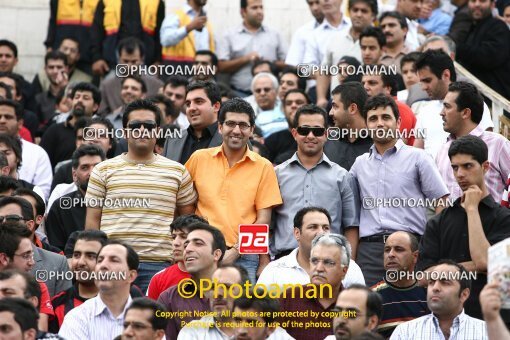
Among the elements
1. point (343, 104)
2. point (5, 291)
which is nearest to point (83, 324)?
point (5, 291)

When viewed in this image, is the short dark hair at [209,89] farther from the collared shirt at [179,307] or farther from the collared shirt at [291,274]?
the collared shirt at [179,307]

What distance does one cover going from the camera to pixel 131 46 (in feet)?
64.6

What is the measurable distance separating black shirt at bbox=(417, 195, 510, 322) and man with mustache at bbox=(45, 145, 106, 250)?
11.8ft

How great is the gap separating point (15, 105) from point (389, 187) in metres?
5.03

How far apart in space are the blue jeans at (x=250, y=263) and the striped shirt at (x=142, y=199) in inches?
25.5

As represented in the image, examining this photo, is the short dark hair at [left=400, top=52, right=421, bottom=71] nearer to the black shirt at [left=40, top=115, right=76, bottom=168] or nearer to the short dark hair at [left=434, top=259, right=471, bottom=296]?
the black shirt at [left=40, top=115, right=76, bottom=168]

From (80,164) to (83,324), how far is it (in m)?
3.06

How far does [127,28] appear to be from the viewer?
810 inches

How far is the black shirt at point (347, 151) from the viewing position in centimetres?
1486

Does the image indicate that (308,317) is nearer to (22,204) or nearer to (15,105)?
(22,204)

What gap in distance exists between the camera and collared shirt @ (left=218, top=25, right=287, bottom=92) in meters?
20.8

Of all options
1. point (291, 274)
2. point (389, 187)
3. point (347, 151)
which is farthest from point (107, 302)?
point (347, 151)

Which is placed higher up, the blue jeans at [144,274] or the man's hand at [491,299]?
the blue jeans at [144,274]

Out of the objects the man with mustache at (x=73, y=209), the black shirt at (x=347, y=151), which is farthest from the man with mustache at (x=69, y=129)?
the black shirt at (x=347, y=151)
